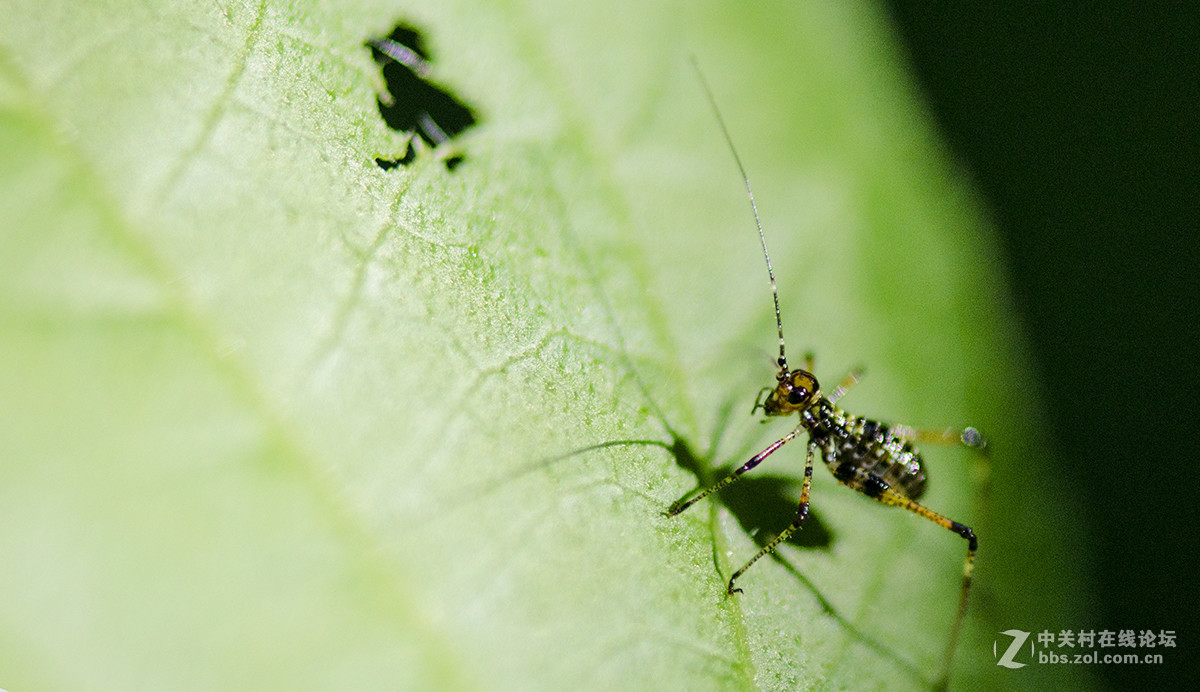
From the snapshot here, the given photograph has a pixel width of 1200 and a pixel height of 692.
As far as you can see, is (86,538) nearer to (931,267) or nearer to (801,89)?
(801,89)

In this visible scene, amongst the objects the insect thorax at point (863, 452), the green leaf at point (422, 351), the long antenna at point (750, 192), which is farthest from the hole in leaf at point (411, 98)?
the insect thorax at point (863, 452)

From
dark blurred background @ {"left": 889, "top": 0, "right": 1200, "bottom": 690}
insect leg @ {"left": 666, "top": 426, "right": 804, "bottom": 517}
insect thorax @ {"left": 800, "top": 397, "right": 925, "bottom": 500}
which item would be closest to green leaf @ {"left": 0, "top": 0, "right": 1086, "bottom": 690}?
insect leg @ {"left": 666, "top": 426, "right": 804, "bottom": 517}

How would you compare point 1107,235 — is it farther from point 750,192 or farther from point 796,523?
point 796,523

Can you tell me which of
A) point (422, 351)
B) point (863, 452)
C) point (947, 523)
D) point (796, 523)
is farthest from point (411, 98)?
point (947, 523)

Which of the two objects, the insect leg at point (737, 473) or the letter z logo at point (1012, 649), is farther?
the letter z logo at point (1012, 649)

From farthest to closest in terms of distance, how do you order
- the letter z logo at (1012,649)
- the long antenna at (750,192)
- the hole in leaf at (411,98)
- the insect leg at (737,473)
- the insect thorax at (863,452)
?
the insect thorax at (863,452), the letter z logo at (1012,649), the long antenna at (750,192), the insect leg at (737,473), the hole in leaf at (411,98)

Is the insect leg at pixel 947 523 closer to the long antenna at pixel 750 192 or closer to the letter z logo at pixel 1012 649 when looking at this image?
the letter z logo at pixel 1012 649
